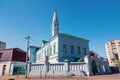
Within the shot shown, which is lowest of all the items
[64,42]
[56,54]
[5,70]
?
[5,70]

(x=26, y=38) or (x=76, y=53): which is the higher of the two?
(x=26, y=38)

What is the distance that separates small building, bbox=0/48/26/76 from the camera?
28672mm

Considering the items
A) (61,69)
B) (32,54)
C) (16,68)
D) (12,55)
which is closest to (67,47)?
(61,69)

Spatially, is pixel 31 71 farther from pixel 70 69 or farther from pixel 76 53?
pixel 76 53

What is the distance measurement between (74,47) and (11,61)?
16714mm

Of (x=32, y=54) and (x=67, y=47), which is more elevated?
(x=67, y=47)

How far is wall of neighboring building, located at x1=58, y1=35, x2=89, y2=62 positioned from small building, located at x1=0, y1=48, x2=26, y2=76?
11.2 metres

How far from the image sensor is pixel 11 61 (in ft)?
97.2

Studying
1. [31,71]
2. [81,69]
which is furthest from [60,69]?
[31,71]

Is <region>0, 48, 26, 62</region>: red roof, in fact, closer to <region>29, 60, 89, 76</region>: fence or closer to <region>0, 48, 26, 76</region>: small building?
<region>0, 48, 26, 76</region>: small building

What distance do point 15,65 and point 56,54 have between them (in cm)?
1142

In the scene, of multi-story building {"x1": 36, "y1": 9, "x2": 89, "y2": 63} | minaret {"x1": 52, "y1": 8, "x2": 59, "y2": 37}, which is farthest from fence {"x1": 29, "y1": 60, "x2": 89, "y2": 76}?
minaret {"x1": 52, "y1": 8, "x2": 59, "y2": 37}

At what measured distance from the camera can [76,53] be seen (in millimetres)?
28891

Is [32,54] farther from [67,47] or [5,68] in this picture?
[67,47]
